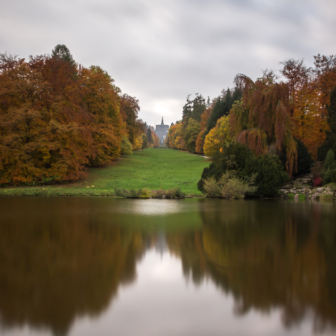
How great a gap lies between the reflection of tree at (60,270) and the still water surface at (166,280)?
0.06ft

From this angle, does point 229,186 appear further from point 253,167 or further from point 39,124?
point 39,124

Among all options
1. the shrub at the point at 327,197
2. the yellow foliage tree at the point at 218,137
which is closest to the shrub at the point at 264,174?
the shrub at the point at 327,197

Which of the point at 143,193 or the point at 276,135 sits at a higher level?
the point at 276,135

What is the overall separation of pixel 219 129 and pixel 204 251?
125ft

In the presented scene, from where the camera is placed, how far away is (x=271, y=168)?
1952cm

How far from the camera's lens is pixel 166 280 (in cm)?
525

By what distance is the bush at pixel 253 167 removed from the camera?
1948 centimetres

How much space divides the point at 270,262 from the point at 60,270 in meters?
4.07

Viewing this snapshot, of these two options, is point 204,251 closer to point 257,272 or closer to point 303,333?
point 257,272

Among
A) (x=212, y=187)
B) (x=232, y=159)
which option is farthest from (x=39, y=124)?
(x=232, y=159)

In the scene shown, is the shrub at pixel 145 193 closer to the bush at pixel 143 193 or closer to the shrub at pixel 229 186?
the bush at pixel 143 193

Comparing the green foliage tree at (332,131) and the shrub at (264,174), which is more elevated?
the green foliage tree at (332,131)

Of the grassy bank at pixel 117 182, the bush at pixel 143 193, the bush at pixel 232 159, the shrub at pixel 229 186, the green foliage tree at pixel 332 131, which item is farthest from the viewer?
the green foliage tree at pixel 332 131

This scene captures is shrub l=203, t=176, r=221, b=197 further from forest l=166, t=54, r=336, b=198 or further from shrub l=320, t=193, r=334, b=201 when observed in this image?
shrub l=320, t=193, r=334, b=201
